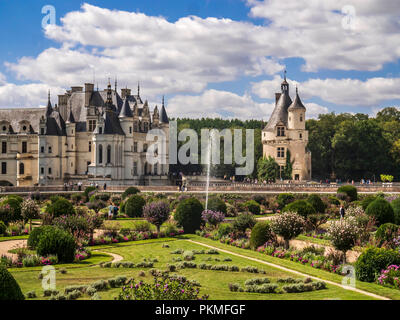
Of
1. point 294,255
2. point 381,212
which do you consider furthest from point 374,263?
point 381,212

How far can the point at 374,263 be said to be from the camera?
1652 centimetres

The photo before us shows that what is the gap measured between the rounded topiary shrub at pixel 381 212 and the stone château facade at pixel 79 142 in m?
38.5

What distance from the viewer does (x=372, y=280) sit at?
1644 centimetres

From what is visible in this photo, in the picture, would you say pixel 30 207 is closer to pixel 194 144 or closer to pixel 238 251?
pixel 238 251

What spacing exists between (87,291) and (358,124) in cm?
6446

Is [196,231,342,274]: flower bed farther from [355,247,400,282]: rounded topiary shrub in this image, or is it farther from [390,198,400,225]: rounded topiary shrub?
[390,198,400,225]: rounded topiary shrub

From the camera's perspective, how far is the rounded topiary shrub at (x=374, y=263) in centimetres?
1645

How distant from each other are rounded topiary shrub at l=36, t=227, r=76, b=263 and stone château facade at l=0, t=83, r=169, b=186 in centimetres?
4274

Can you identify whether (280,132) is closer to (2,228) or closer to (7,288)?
(2,228)

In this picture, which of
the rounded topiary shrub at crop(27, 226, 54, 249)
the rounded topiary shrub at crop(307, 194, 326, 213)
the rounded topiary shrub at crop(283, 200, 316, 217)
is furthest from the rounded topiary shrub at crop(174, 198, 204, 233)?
the rounded topiary shrub at crop(27, 226, 54, 249)

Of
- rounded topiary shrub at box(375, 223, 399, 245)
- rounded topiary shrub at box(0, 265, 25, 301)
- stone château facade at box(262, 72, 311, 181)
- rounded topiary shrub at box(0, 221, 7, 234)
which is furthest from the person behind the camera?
stone château facade at box(262, 72, 311, 181)

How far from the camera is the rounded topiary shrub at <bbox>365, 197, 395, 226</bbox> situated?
90.5 feet

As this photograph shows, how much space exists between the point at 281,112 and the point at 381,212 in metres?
41.7
